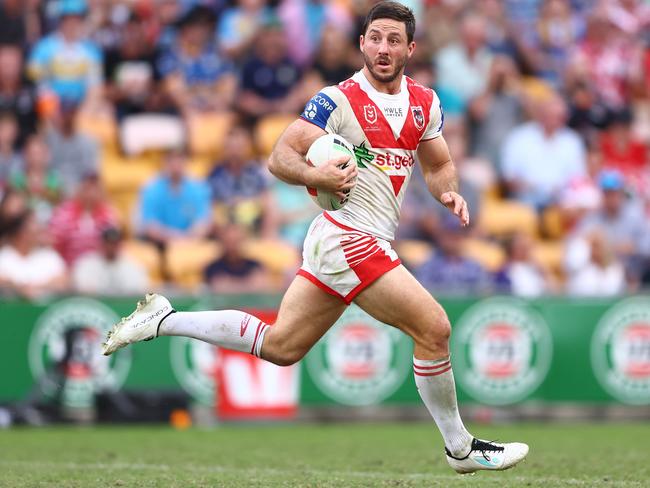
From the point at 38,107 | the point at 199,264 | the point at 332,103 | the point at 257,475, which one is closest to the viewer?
A: the point at 332,103

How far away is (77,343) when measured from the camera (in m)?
12.7

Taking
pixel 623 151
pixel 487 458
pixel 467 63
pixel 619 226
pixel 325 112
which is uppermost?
pixel 467 63

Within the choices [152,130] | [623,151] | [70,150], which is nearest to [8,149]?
[70,150]

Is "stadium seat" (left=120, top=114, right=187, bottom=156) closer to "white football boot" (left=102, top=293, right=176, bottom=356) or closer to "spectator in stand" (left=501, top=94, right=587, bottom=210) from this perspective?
"spectator in stand" (left=501, top=94, right=587, bottom=210)

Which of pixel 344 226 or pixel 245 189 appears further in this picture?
pixel 245 189

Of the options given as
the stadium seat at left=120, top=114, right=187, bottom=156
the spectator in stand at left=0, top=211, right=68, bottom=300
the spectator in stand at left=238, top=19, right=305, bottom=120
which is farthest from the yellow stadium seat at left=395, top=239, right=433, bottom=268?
the spectator in stand at left=0, top=211, right=68, bottom=300

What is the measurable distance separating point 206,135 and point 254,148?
2.33ft

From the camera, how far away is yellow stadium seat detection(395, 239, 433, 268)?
14359 mm

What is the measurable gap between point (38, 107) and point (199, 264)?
286 centimetres

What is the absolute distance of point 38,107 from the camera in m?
15.2

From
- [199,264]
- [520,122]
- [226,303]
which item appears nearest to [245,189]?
[199,264]

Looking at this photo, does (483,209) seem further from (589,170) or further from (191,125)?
(191,125)

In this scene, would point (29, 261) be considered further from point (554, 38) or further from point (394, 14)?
point (554, 38)

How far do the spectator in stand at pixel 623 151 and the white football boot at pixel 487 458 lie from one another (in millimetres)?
10036
